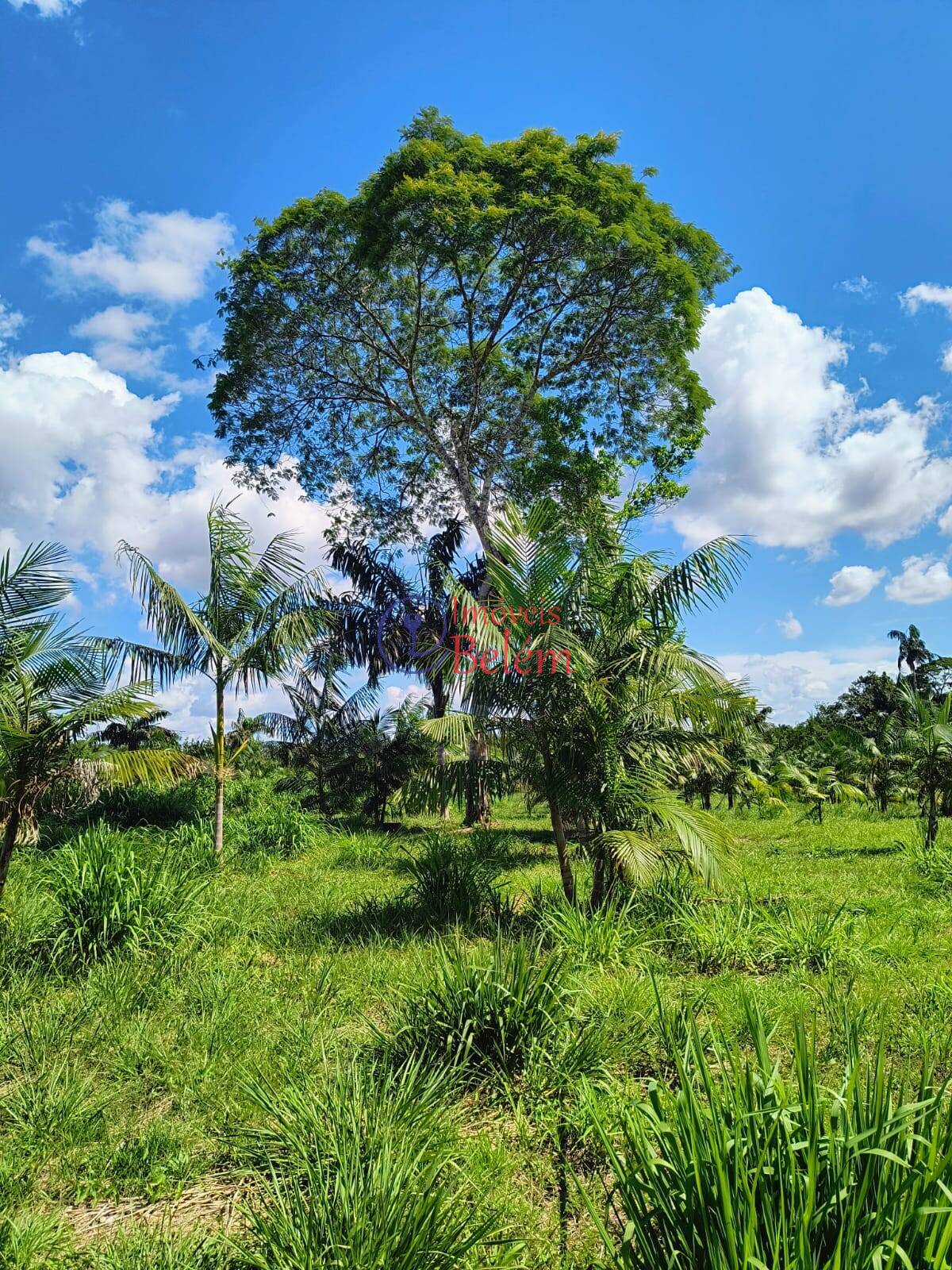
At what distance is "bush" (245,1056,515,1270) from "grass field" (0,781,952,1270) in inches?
0.9

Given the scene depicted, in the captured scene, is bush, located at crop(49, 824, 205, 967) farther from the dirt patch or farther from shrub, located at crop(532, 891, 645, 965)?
shrub, located at crop(532, 891, 645, 965)

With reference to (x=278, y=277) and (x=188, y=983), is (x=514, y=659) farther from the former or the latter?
(x=278, y=277)

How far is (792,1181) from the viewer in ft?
5.99

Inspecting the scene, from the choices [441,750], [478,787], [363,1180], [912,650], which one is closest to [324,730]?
[441,750]

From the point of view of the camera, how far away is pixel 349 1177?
8.13ft

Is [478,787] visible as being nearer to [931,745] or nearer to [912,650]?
[931,745]

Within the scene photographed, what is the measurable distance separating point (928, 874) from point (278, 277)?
610 inches

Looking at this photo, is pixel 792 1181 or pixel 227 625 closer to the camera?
pixel 792 1181

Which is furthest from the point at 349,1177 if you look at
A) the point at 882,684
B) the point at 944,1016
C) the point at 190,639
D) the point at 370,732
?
the point at 882,684

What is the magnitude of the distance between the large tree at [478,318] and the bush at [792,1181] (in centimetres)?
1396

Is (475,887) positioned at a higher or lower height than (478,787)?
lower

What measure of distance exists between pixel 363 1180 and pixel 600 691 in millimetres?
4650

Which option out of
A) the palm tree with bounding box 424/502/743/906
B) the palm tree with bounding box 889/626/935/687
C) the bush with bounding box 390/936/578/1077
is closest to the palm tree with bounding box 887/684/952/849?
the palm tree with bounding box 424/502/743/906

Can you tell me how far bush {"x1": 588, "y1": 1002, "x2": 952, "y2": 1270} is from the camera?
68.0 inches
